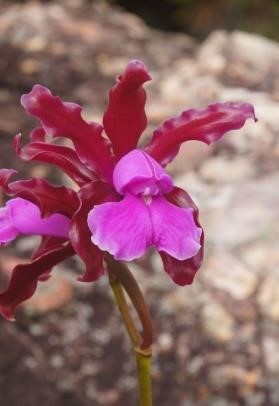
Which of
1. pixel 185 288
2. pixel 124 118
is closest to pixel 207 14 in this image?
pixel 185 288

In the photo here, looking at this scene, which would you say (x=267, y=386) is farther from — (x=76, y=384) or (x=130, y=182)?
(x=130, y=182)

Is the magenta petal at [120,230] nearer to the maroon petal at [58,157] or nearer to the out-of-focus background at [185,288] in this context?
the maroon petal at [58,157]

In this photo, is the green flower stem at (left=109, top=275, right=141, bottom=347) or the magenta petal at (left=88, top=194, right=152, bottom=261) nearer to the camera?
the magenta petal at (left=88, top=194, right=152, bottom=261)


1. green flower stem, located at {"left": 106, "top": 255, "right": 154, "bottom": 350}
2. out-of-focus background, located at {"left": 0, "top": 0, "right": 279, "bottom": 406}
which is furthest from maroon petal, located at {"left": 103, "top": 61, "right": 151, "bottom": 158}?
out-of-focus background, located at {"left": 0, "top": 0, "right": 279, "bottom": 406}

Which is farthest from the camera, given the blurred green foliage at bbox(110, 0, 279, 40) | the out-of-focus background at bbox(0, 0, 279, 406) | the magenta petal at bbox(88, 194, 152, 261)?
the blurred green foliage at bbox(110, 0, 279, 40)

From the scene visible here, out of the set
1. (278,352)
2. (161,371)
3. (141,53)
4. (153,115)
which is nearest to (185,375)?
(161,371)

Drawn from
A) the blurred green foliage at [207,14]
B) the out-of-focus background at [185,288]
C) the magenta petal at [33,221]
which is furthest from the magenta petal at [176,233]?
the blurred green foliage at [207,14]

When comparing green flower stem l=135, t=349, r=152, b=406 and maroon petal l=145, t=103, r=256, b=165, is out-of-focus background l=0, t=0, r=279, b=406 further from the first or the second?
maroon petal l=145, t=103, r=256, b=165
